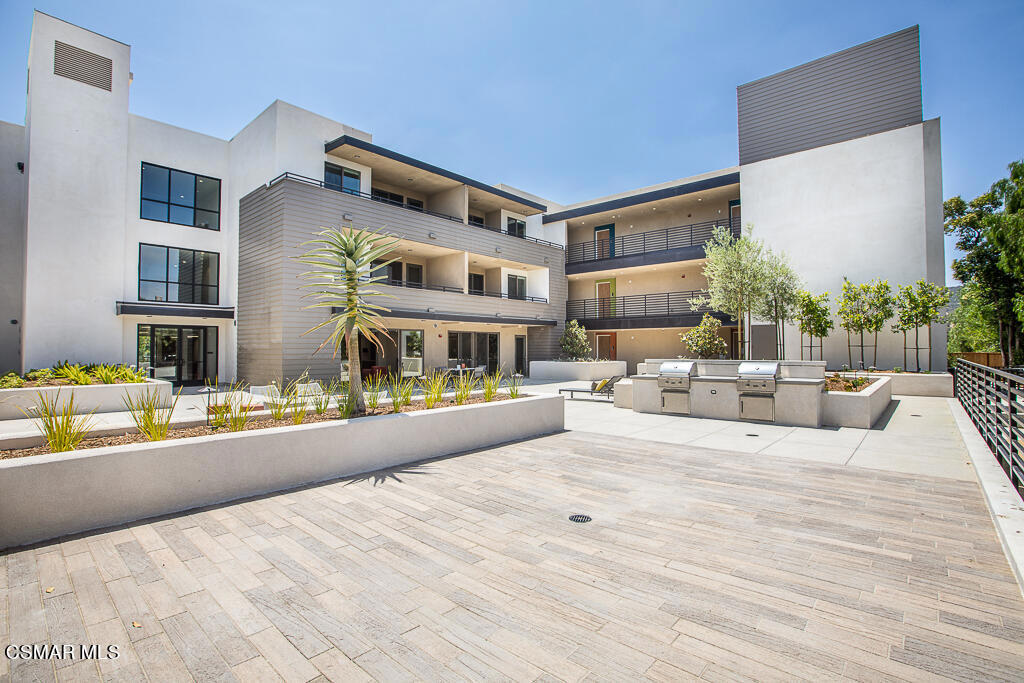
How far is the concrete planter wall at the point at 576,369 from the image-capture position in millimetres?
21141

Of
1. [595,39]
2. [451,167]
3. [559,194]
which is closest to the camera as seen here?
[595,39]

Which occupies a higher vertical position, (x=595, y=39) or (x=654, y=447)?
(x=595, y=39)

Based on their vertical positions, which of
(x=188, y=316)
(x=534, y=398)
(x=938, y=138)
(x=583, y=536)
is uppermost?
(x=938, y=138)

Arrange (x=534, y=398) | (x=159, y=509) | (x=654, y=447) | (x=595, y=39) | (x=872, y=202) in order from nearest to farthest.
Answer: (x=159, y=509)
(x=654, y=447)
(x=534, y=398)
(x=595, y=39)
(x=872, y=202)

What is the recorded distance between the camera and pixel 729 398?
9.83m

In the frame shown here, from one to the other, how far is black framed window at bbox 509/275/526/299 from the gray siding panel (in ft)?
41.1

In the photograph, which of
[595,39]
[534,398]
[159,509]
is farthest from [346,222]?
[159,509]

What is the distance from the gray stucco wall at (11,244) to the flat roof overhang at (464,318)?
12.0 meters

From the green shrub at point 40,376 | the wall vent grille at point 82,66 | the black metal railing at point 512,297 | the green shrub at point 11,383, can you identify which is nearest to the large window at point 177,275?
the green shrub at point 40,376

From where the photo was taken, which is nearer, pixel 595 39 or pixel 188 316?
pixel 595 39

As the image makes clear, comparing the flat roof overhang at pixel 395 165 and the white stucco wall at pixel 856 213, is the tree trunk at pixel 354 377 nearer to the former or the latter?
the flat roof overhang at pixel 395 165

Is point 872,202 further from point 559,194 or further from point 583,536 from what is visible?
point 583,536

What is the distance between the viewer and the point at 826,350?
1884cm

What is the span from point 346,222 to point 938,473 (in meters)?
16.7
